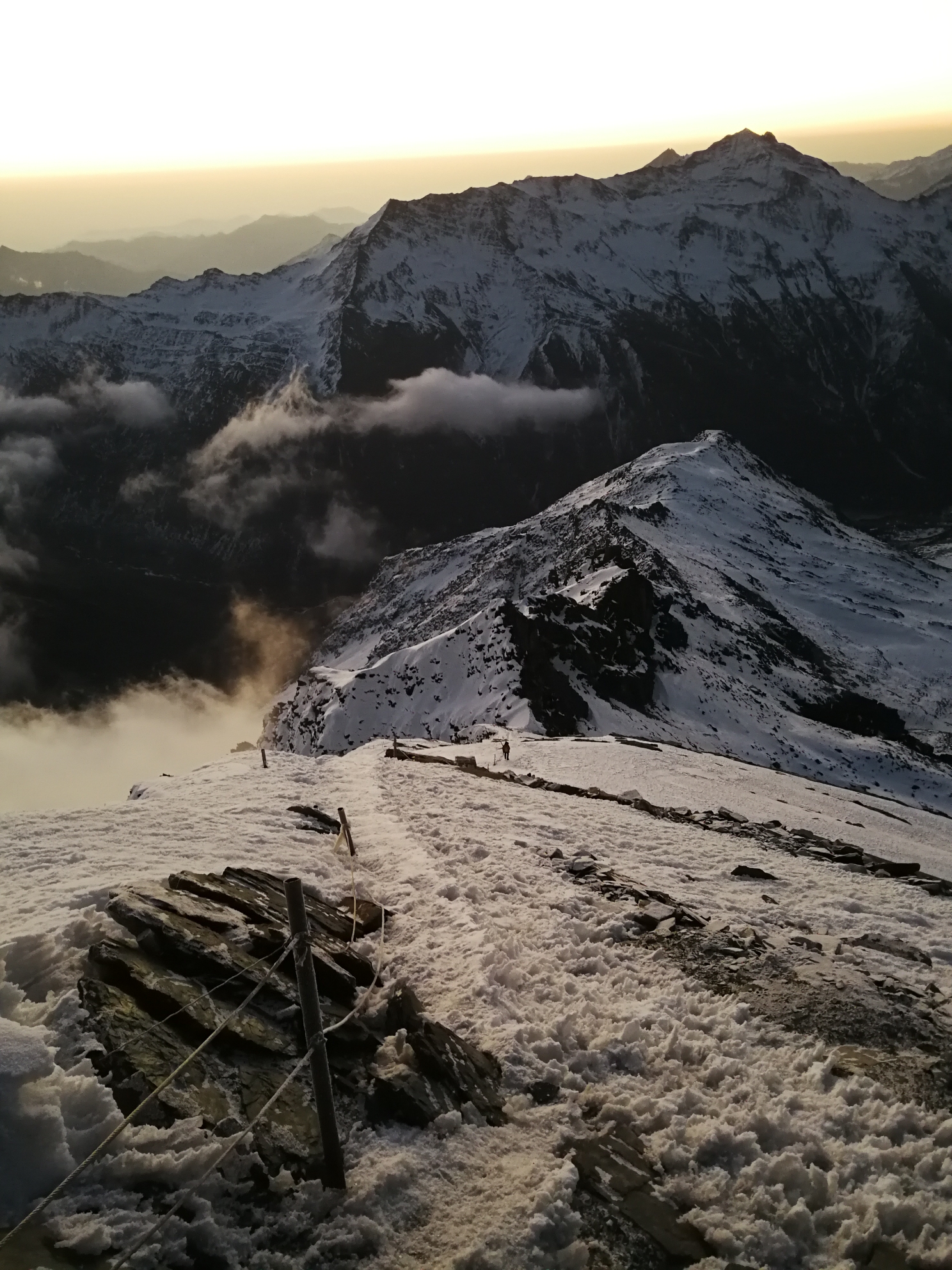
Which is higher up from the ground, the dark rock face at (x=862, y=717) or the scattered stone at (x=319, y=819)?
the scattered stone at (x=319, y=819)

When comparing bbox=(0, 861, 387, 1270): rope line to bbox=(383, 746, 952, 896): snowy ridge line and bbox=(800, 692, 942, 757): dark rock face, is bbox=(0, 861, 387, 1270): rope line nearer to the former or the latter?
bbox=(383, 746, 952, 896): snowy ridge line

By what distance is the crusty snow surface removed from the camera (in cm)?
588

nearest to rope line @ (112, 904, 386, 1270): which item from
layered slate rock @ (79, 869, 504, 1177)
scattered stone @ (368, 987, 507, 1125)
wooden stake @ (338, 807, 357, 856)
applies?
layered slate rock @ (79, 869, 504, 1177)

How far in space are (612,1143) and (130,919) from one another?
532cm

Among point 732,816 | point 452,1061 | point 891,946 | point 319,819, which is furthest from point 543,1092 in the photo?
point 732,816

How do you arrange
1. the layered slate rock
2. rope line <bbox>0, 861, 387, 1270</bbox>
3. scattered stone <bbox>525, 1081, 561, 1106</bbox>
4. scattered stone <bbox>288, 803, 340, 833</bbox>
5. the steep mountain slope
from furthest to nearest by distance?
1. the steep mountain slope
2. scattered stone <bbox>288, 803, 340, 833</bbox>
3. scattered stone <bbox>525, 1081, 561, 1106</bbox>
4. the layered slate rock
5. rope line <bbox>0, 861, 387, 1270</bbox>

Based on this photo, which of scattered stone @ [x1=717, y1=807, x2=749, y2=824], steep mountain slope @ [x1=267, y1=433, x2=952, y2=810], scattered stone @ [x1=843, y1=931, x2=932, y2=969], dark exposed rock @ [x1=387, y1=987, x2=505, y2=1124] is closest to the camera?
dark exposed rock @ [x1=387, y1=987, x2=505, y2=1124]

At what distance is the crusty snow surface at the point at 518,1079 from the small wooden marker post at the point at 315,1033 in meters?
0.24

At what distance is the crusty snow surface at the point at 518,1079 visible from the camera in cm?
588

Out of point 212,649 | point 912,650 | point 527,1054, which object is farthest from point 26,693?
point 527,1054

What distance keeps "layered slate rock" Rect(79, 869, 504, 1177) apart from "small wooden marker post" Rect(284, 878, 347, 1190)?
0.83 feet

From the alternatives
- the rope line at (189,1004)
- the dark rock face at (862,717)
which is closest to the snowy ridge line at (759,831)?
the rope line at (189,1004)

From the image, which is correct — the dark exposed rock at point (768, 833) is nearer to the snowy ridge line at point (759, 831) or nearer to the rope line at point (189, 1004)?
the snowy ridge line at point (759, 831)

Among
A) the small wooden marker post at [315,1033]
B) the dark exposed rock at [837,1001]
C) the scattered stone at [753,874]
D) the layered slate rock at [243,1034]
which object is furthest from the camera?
the scattered stone at [753,874]
